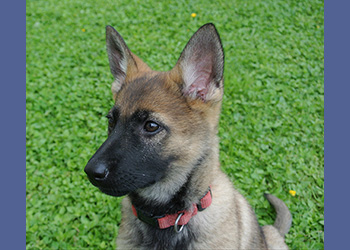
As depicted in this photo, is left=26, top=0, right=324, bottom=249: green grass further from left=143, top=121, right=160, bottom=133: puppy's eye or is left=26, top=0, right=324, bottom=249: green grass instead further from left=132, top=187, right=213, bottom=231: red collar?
left=143, top=121, right=160, bottom=133: puppy's eye

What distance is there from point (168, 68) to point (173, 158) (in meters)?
4.47

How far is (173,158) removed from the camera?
2588 mm

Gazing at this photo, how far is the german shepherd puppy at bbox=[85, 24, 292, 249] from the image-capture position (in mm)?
2482

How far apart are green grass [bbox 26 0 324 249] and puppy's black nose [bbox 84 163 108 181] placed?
6.71 feet

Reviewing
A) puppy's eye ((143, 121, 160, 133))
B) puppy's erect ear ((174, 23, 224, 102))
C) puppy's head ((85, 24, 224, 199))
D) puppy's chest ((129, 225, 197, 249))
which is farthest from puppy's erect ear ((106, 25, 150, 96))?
puppy's chest ((129, 225, 197, 249))

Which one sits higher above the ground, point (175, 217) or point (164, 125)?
point (164, 125)

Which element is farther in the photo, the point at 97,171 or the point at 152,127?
the point at 152,127

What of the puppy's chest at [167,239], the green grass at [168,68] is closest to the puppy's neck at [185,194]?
the puppy's chest at [167,239]

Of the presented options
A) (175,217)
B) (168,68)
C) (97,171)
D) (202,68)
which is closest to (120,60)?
(202,68)

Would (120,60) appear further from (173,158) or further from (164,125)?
(173,158)

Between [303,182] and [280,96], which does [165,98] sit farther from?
[280,96]

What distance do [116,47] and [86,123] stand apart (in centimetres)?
274

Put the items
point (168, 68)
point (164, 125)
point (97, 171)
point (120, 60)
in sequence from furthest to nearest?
point (168, 68)
point (120, 60)
point (164, 125)
point (97, 171)

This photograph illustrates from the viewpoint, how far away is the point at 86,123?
18.4 feet
